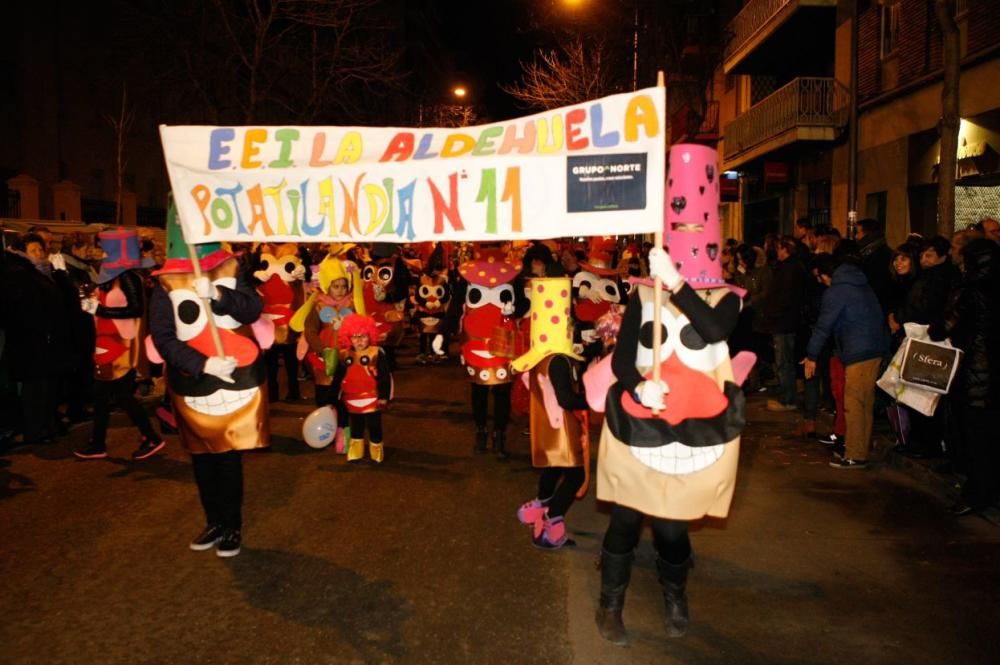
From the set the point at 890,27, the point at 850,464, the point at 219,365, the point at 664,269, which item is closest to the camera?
the point at 664,269

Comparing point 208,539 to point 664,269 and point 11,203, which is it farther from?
point 11,203

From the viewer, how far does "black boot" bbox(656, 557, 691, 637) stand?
4.34 m

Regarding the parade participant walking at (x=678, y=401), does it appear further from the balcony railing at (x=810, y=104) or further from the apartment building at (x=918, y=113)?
the balcony railing at (x=810, y=104)

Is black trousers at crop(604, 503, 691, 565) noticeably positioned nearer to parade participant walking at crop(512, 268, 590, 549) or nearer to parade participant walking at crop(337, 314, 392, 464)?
parade participant walking at crop(512, 268, 590, 549)

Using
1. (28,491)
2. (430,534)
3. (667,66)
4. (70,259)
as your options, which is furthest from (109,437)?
(667,66)

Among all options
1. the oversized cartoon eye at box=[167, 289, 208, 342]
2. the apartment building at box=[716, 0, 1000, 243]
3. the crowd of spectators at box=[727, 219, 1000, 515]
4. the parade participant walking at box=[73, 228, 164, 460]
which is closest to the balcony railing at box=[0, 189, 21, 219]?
the parade participant walking at box=[73, 228, 164, 460]

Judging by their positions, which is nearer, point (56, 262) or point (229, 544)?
point (229, 544)

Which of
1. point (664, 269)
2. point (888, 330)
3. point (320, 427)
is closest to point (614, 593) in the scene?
point (664, 269)

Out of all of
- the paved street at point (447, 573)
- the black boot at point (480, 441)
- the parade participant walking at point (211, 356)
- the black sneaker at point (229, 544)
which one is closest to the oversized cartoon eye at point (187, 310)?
the parade participant walking at point (211, 356)

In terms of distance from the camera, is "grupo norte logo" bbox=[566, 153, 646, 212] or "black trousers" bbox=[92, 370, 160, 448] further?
"black trousers" bbox=[92, 370, 160, 448]

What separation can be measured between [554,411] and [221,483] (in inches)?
84.3

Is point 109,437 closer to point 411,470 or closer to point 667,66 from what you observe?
point 411,470

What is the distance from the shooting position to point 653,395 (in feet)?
12.9

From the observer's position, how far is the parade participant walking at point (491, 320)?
26.7 ft
